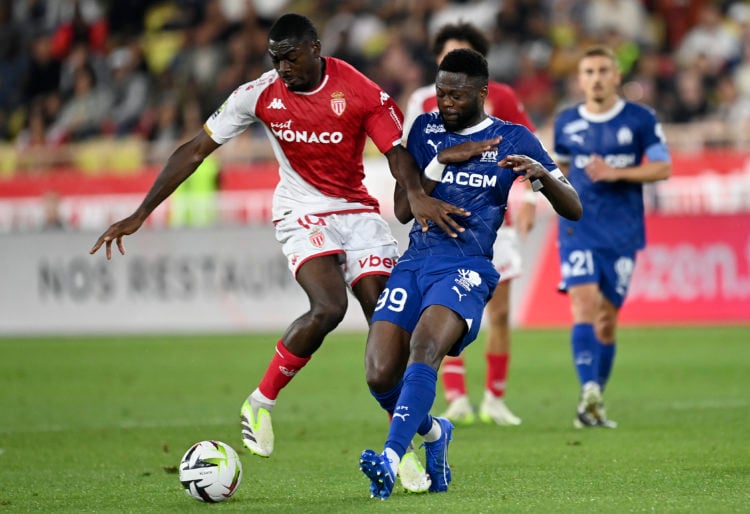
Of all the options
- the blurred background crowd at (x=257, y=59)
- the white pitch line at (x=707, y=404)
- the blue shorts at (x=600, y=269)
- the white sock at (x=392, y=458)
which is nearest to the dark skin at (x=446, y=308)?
the white sock at (x=392, y=458)

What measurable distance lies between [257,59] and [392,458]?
18391mm

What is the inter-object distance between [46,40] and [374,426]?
1848 centimetres

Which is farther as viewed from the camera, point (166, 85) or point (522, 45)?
point (166, 85)

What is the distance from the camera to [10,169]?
23.2 m

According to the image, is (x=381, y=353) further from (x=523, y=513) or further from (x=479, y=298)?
(x=523, y=513)

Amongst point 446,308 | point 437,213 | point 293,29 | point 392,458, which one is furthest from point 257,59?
point 392,458

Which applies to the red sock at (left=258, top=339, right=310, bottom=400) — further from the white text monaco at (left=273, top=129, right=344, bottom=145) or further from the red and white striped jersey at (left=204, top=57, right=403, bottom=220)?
the white text monaco at (left=273, top=129, right=344, bottom=145)

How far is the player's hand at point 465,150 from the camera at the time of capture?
6484mm

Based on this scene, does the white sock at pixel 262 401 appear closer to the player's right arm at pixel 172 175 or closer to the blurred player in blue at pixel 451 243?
the blurred player in blue at pixel 451 243

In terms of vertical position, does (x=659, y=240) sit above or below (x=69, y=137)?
below

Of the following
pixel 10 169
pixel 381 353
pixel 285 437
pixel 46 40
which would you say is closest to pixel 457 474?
pixel 381 353

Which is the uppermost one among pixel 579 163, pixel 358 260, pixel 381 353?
pixel 579 163

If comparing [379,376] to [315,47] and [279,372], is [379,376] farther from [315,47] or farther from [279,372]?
[315,47]

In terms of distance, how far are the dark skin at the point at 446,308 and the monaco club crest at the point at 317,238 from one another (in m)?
0.94
